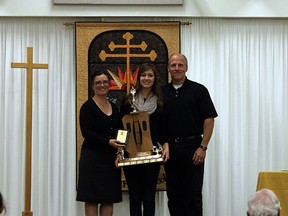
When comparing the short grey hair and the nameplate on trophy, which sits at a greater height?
the nameplate on trophy

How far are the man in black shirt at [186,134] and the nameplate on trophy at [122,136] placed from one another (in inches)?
15.0

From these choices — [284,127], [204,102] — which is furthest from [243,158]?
[204,102]

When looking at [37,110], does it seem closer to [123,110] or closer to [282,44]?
[123,110]

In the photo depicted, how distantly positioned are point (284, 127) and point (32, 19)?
115 inches

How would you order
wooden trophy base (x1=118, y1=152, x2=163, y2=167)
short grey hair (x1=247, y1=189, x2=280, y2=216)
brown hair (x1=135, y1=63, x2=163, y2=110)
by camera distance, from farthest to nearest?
brown hair (x1=135, y1=63, x2=163, y2=110), wooden trophy base (x1=118, y1=152, x2=163, y2=167), short grey hair (x1=247, y1=189, x2=280, y2=216)

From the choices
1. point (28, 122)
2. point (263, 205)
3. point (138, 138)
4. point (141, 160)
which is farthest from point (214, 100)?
point (263, 205)

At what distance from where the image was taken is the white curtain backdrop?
199 inches

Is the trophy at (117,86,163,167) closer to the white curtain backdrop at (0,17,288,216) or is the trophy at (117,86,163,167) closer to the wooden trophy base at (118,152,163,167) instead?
the wooden trophy base at (118,152,163,167)

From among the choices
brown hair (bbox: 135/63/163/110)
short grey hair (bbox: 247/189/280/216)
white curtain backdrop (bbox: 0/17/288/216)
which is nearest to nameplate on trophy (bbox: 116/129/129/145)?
brown hair (bbox: 135/63/163/110)

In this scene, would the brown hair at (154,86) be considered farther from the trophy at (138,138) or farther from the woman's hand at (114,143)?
the woman's hand at (114,143)

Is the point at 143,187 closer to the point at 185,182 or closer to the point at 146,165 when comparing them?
the point at 146,165

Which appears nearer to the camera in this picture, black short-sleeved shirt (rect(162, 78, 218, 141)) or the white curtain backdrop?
black short-sleeved shirt (rect(162, 78, 218, 141))

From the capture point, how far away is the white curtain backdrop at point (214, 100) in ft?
16.6

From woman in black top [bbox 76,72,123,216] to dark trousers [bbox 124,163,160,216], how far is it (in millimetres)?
185
